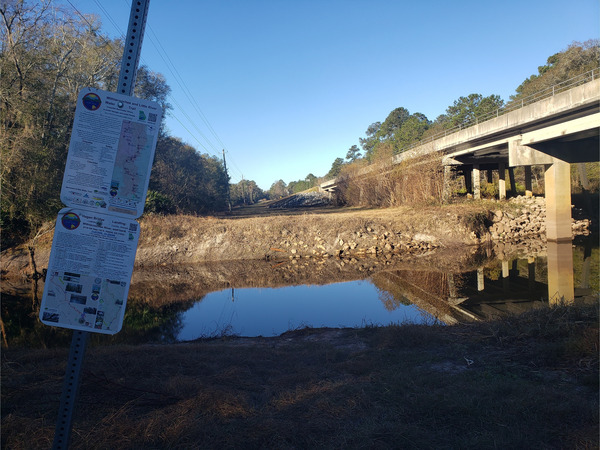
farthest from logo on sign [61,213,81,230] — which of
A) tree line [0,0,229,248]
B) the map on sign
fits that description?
tree line [0,0,229,248]

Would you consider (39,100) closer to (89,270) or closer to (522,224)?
(89,270)

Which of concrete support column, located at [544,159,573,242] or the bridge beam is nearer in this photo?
concrete support column, located at [544,159,573,242]

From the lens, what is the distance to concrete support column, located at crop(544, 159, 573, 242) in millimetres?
22875

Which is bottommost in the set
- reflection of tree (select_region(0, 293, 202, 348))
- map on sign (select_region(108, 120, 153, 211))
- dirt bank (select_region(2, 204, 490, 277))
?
reflection of tree (select_region(0, 293, 202, 348))

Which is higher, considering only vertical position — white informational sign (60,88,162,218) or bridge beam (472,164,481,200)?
bridge beam (472,164,481,200)

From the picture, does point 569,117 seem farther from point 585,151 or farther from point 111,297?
point 111,297

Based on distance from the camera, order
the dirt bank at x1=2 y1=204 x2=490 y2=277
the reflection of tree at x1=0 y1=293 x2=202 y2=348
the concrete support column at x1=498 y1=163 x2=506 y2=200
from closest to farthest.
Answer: the reflection of tree at x1=0 y1=293 x2=202 y2=348 < the dirt bank at x1=2 y1=204 x2=490 y2=277 < the concrete support column at x1=498 y1=163 x2=506 y2=200

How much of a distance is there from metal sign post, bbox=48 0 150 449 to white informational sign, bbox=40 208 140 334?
130 mm

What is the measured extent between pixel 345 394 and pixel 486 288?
452 inches

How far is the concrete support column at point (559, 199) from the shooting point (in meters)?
22.9

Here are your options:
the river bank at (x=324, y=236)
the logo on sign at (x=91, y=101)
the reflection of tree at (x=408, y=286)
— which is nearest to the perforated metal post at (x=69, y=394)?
the logo on sign at (x=91, y=101)

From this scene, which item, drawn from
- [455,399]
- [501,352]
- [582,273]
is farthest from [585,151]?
[455,399]

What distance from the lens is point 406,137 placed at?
75.4 m

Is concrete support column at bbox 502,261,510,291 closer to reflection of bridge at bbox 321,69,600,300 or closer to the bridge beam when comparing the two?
reflection of bridge at bbox 321,69,600,300
